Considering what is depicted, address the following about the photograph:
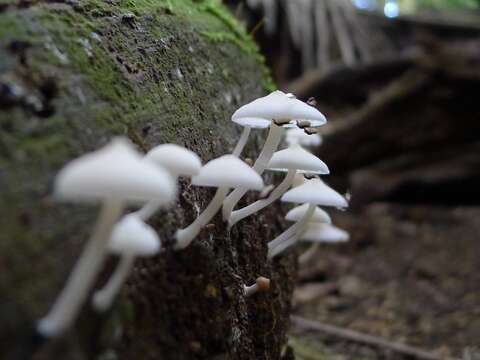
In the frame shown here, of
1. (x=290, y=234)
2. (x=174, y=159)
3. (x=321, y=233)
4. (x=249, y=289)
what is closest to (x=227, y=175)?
(x=174, y=159)

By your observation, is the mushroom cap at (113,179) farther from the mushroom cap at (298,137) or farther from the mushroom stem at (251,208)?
the mushroom cap at (298,137)

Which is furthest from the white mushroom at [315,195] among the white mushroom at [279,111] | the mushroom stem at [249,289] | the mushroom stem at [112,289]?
the mushroom stem at [112,289]

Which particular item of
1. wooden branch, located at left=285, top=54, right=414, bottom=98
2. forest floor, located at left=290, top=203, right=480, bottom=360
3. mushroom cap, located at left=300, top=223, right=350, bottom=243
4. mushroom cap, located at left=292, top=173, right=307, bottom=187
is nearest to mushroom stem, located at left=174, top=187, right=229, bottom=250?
mushroom cap, located at left=292, top=173, right=307, bottom=187

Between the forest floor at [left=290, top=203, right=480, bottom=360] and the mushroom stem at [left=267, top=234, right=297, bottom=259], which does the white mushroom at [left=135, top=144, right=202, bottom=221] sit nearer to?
the mushroom stem at [left=267, top=234, right=297, bottom=259]

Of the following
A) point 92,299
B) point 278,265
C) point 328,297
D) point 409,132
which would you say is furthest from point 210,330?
point 409,132

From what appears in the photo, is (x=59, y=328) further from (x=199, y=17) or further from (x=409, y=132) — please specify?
(x=409, y=132)

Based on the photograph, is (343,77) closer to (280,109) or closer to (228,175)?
(280,109)
